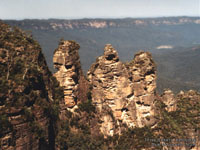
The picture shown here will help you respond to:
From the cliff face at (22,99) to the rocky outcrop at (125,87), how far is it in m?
10.3

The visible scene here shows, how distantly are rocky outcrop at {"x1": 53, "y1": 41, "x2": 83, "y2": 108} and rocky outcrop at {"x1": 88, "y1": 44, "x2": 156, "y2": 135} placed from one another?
4109 millimetres

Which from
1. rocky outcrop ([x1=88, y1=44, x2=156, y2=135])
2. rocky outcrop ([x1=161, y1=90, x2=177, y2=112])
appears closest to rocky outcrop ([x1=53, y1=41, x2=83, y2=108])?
rocky outcrop ([x1=88, y1=44, x2=156, y2=135])

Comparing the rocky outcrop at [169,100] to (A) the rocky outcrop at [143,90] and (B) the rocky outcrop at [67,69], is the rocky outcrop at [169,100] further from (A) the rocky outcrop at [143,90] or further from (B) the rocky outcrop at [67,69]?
(B) the rocky outcrop at [67,69]

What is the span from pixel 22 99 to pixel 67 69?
41.9 feet

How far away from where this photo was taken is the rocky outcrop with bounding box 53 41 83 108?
3688cm

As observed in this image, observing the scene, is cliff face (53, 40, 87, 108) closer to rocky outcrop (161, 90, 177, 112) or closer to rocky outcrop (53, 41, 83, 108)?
rocky outcrop (53, 41, 83, 108)

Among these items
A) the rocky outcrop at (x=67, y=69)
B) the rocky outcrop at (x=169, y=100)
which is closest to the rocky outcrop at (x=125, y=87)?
the rocky outcrop at (x=67, y=69)

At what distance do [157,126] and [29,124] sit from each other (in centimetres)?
2434

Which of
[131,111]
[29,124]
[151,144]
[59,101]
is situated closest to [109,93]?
[131,111]

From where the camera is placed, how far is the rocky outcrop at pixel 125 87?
127 ft

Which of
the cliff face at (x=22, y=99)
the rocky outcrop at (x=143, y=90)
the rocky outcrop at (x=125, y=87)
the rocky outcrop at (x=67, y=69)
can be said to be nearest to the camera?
the cliff face at (x=22, y=99)

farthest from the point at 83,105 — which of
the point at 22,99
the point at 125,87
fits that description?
the point at 22,99

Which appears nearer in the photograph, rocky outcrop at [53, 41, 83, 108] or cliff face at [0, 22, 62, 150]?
cliff face at [0, 22, 62, 150]

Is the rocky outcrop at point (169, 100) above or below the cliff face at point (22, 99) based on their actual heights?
below
